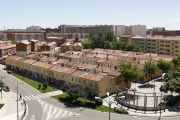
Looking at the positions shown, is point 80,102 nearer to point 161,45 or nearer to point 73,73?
point 73,73

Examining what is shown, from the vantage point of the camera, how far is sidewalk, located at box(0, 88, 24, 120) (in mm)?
36531

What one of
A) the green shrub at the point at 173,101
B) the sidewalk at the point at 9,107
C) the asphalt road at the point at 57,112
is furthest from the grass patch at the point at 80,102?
the green shrub at the point at 173,101

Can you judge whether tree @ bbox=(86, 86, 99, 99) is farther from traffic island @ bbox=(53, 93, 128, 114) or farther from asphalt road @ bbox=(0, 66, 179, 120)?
asphalt road @ bbox=(0, 66, 179, 120)

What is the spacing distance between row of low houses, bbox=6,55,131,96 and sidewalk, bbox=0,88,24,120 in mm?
13370

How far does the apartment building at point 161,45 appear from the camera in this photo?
96894mm

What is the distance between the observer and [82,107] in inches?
1602

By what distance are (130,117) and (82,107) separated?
10223 millimetres

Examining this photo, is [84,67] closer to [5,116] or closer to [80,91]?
[80,91]

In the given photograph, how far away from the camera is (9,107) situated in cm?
4109

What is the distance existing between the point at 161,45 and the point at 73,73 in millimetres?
66281

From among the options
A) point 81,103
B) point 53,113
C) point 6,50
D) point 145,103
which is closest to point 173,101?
point 145,103

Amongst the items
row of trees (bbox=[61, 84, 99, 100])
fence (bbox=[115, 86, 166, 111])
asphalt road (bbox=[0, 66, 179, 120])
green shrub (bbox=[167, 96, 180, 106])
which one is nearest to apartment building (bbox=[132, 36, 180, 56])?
green shrub (bbox=[167, 96, 180, 106])

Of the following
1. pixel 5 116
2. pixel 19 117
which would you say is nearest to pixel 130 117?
pixel 19 117

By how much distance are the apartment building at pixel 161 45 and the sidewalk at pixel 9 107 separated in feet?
256
